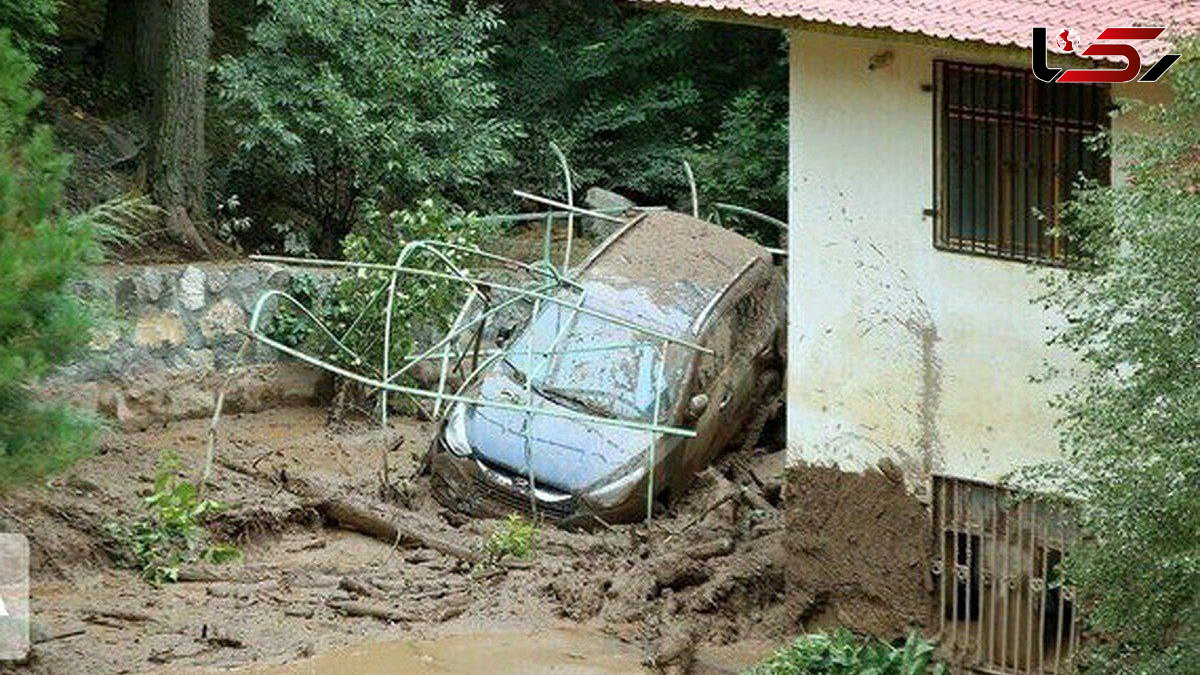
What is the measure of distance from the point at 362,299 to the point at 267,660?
5.50 metres

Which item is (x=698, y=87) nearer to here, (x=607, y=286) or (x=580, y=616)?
(x=607, y=286)

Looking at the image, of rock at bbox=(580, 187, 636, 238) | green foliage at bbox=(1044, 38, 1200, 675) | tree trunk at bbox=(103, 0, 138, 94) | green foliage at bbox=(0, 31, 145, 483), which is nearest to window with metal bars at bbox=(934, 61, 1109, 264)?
green foliage at bbox=(1044, 38, 1200, 675)

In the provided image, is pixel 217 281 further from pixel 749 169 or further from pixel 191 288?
pixel 749 169

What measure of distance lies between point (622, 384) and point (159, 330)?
156 inches

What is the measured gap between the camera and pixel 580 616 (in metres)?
15.7

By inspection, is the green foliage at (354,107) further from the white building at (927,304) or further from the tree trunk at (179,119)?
the white building at (927,304)

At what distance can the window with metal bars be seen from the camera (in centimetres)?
1402

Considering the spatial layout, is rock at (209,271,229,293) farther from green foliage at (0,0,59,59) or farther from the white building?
the white building

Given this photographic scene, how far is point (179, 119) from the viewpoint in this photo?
66.7 feet

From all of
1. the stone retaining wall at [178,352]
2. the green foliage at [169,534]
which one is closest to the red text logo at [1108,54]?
the green foliage at [169,534]

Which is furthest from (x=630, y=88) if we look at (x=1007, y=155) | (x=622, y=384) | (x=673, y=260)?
(x=1007, y=155)

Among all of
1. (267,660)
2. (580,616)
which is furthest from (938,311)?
(267,660)

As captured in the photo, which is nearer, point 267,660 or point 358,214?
point 267,660

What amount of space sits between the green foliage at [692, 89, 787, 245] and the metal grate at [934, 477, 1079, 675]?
937cm
